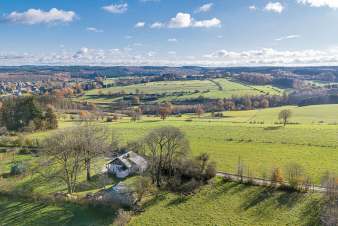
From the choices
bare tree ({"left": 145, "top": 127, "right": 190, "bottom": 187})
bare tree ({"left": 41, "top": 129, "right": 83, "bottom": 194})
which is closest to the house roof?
bare tree ({"left": 145, "top": 127, "right": 190, "bottom": 187})

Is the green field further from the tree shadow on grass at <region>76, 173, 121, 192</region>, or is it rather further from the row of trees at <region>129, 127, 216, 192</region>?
the row of trees at <region>129, 127, 216, 192</region>

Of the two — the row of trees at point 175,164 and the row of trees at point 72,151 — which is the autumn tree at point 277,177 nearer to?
the row of trees at point 175,164

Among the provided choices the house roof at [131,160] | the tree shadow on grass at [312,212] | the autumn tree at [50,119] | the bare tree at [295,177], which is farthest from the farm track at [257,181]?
the autumn tree at [50,119]

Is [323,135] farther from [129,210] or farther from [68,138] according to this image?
[68,138]

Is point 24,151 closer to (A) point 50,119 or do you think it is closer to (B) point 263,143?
(A) point 50,119

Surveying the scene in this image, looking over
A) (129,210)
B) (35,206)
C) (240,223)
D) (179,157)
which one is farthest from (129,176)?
(240,223)

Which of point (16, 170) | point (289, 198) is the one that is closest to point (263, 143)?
point (289, 198)

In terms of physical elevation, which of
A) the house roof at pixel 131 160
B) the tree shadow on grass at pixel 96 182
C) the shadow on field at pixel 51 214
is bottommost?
the shadow on field at pixel 51 214
